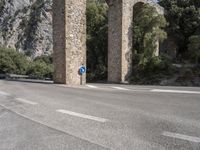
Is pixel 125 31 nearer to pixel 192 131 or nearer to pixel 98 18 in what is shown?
pixel 98 18

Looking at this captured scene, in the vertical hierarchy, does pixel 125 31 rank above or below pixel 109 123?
above

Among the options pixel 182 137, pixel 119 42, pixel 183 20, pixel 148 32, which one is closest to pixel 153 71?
pixel 148 32

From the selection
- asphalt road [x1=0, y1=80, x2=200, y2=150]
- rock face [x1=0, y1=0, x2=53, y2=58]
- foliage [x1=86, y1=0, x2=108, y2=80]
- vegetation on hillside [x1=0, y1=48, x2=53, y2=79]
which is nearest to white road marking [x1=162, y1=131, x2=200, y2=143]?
asphalt road [x1=0, y1=80, x2=200, y2=150]

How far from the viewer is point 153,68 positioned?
26594 millimetres

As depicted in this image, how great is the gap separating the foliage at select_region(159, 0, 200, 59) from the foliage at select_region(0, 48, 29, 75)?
3100 cm

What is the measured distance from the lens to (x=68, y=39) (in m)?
→ 18.1

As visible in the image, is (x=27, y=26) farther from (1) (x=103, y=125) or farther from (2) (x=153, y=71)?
(1) (x=103, y=125)

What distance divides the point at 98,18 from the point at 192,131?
29952mm

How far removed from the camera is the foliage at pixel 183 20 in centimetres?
3531

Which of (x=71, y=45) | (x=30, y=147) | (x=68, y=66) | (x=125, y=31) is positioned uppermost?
(x=125, y=31)

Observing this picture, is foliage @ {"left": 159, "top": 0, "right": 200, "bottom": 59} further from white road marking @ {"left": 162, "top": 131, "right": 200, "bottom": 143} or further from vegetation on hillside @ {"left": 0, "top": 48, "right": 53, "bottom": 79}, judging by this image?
white road marking @ {"left": 162, "top": 131, "right": 200, "bottom": 143}

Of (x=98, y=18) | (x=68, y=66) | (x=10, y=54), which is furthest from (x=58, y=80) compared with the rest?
(x=10, y=54)

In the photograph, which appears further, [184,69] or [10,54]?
[10,54]

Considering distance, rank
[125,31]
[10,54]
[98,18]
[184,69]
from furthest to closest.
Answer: [10,54] < [98,18] < [184,69] < [125,31]
